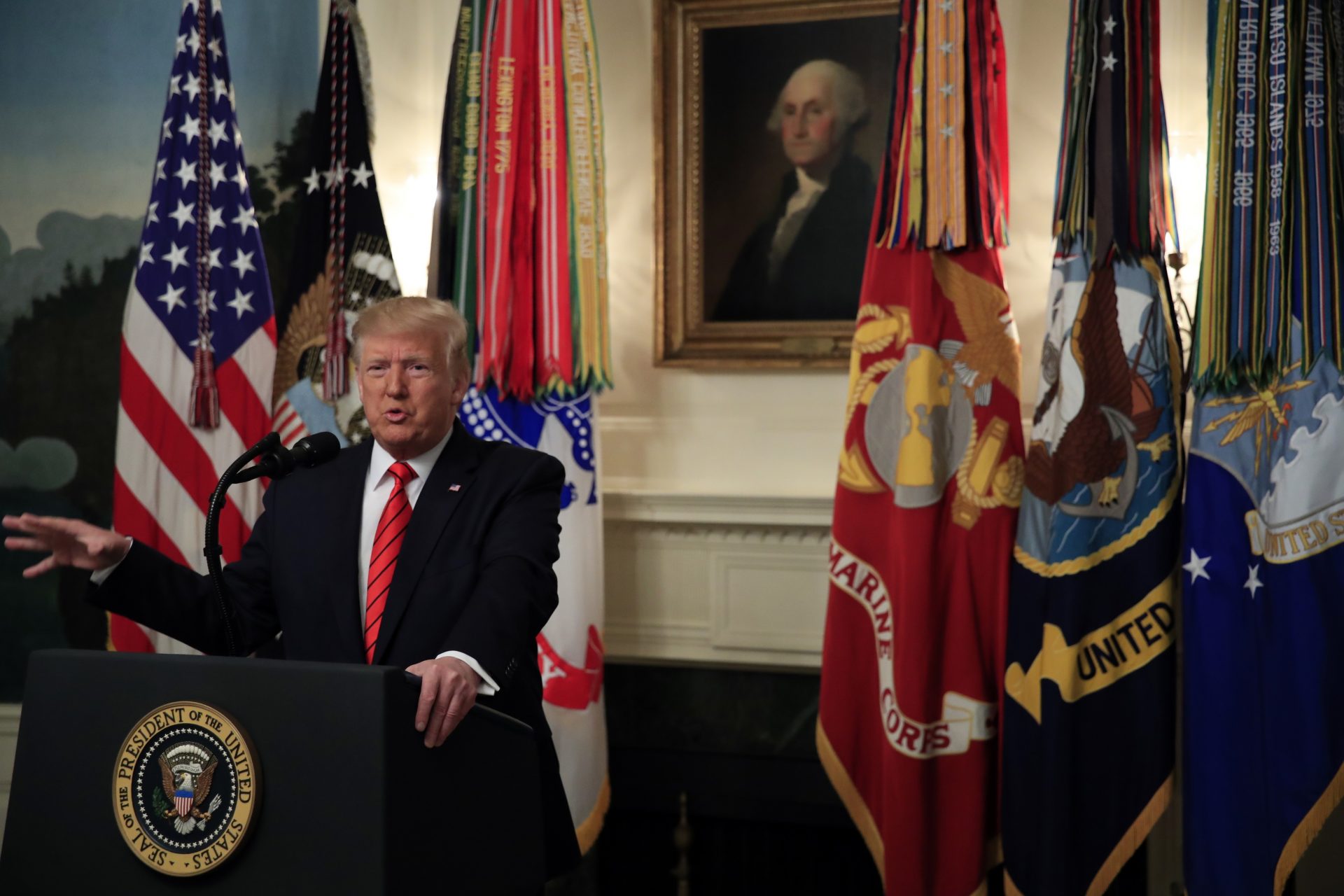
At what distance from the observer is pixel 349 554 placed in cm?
188

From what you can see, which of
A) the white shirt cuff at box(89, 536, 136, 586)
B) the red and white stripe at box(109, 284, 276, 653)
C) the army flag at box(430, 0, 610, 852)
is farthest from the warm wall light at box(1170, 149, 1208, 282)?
the white shirt cuff at box(89, 536, 136, 586)

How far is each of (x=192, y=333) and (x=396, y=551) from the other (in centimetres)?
169

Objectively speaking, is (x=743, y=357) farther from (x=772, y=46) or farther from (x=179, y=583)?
(x=179, y=583)

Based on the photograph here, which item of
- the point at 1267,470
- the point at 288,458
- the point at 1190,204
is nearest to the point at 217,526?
the point at 288,458

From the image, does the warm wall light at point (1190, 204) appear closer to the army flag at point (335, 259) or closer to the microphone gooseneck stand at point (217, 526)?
the army flag at point (335, 259)

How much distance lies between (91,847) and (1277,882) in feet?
7.63

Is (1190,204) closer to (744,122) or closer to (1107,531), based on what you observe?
(1107,531)

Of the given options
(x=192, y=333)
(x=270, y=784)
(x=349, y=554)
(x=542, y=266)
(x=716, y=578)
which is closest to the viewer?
(x=270, y=784)

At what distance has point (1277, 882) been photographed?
253 cm

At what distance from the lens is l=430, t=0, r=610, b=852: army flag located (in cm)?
313

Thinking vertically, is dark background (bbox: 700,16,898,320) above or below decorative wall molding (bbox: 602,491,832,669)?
above

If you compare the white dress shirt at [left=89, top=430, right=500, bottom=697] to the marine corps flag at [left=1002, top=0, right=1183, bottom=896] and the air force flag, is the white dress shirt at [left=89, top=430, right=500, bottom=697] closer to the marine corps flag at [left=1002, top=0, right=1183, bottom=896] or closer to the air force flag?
the marine corps flag at [left=1002, top=0, right=1183, bottom=896]

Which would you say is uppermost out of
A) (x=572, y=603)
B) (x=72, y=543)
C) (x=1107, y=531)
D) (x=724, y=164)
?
(x=724, y=164)

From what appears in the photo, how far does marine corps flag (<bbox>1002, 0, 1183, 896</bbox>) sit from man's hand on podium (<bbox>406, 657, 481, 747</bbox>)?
1.70 m
